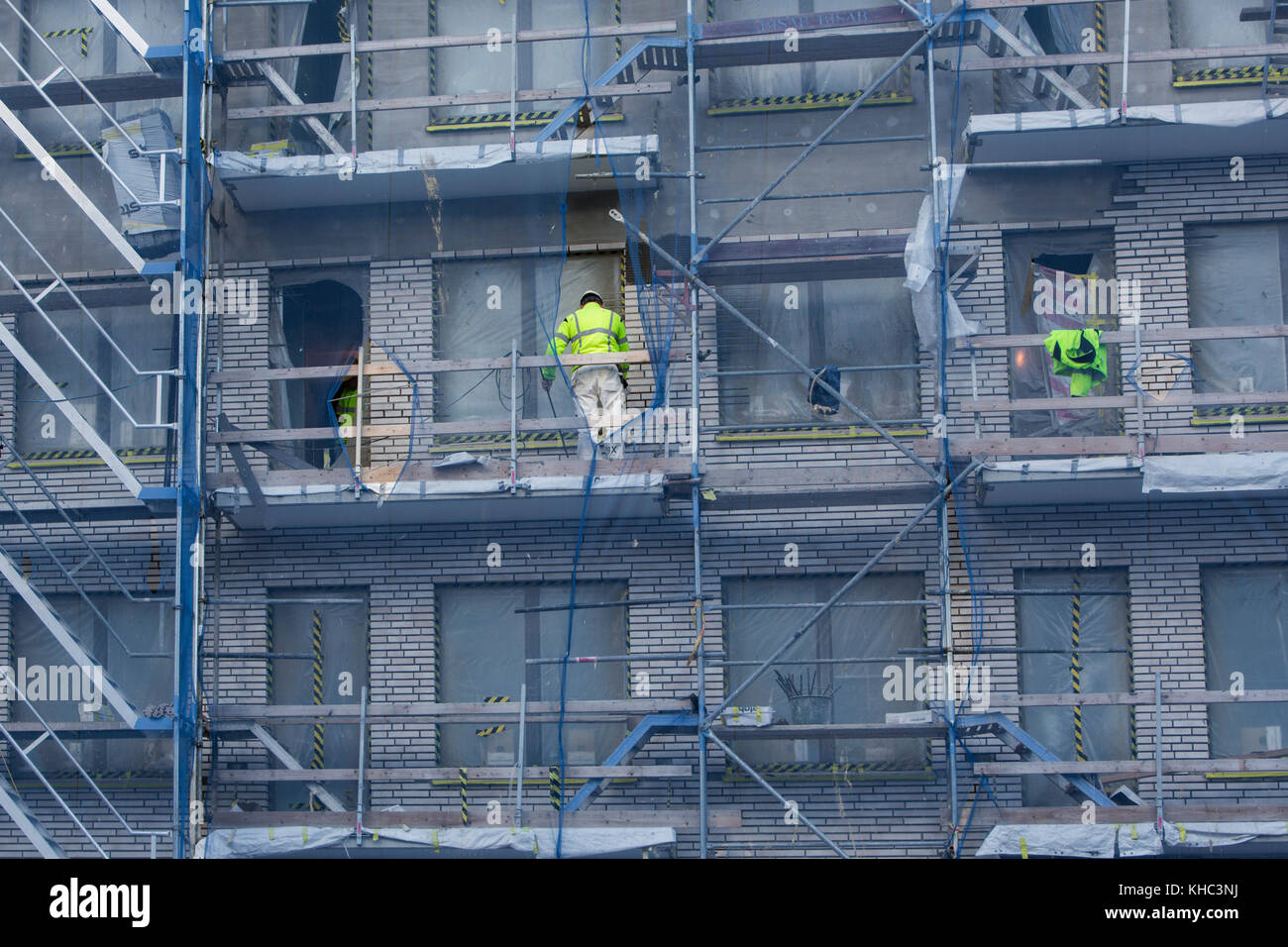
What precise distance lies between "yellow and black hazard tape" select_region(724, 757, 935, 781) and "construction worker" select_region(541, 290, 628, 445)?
3.00m

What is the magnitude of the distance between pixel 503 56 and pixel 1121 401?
6.27 metres

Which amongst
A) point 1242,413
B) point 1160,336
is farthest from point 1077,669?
point 1160,336

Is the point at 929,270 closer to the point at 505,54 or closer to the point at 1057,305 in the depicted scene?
the point at 1057,305

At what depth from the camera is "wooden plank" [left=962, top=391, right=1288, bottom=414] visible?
12055 millimetres

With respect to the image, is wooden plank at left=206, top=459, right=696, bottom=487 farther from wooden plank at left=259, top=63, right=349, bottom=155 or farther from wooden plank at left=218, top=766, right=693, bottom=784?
wooden plank at left=259, top=63, right=349, bottom=155

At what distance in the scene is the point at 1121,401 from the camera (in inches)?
477

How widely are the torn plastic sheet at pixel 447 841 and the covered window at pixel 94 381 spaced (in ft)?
12.3

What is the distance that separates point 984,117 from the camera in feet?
41.6

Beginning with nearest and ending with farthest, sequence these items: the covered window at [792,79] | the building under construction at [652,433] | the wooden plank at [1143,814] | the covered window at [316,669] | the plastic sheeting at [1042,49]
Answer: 1. the wooden plank at [1143,814]
2. the building under construction at [652,433]
3. the covered window at [316,669]
4. the plastic sheeting at [1042,49]
5. the covered window at [792,79]

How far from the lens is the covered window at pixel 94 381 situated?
14023 mm

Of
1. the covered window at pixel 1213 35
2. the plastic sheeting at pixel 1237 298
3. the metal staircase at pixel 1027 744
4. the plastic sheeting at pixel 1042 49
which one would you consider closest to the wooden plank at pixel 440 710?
the metal staircase at pixel 1027 744

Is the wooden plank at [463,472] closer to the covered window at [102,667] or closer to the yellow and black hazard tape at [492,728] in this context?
the covered window at [102,667]

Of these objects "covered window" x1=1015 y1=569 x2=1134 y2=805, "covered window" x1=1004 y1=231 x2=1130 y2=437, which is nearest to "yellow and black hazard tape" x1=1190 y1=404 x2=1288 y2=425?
"covered window" x1=1004 y1=231 x2=1130 y2=437
